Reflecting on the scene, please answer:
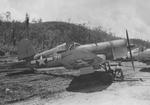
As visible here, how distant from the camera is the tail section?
15.3m

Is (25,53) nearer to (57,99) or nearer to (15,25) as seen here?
(57,99)

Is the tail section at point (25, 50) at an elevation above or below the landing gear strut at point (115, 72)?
above

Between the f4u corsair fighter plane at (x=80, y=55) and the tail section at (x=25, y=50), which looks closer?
the f4u corsair fighter plane at (x=80, y=55)

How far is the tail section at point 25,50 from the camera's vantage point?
1532cm

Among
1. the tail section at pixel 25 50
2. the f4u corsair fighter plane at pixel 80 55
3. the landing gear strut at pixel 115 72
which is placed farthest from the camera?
the tail section at pixel 25 50

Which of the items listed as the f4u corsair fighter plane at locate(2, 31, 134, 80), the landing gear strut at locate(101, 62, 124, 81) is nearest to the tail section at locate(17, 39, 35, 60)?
the f4u corsair fighter plane at locate(2, 31, 134, 80)

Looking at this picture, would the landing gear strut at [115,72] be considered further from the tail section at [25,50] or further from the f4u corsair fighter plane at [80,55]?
the tail section at [25,50]

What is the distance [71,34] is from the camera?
58.8 metres

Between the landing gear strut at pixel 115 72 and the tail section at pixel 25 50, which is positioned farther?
the tail section at pixel 25 50

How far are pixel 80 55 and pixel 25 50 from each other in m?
7.16

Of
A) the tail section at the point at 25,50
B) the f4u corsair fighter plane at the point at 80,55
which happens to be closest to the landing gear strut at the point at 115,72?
the f4u corsair fighter plane at the point at 80,55

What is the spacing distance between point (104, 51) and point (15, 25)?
44.7 metres

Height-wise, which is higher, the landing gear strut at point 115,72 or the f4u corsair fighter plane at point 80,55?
the f4u corsair fighter plane at point 80,55

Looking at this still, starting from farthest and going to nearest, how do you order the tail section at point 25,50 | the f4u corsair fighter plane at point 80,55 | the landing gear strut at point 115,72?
the tail section at point 25,50
the landing gear strut at point 115,72
the f4u corsair fighter plane at point 80,55
